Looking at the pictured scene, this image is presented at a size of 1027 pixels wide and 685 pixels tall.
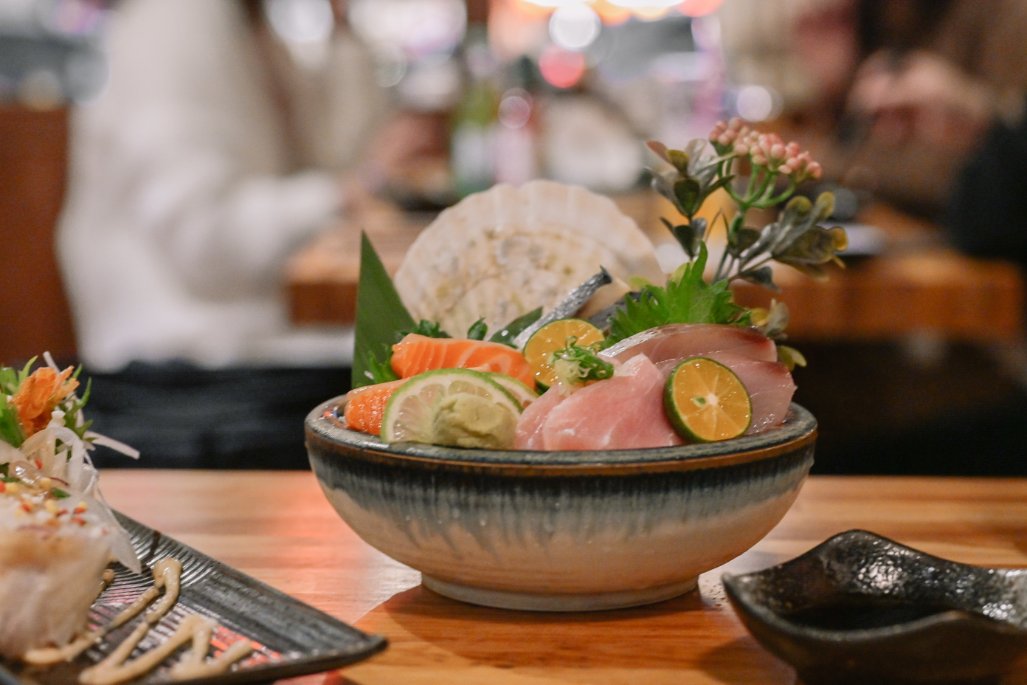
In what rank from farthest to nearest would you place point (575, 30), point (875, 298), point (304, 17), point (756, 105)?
point (575, 30) < point (304, 17) < point (756, 105) < point (875, 298)

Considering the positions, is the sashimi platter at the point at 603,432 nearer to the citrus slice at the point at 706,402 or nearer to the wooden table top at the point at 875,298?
the citrus slice at the point at 706,402

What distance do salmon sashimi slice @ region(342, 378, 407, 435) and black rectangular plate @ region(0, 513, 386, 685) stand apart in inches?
5.8

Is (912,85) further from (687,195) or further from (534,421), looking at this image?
(534,421)

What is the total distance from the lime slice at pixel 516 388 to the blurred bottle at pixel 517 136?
249 centimetres

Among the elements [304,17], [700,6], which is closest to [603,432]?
[700,6]

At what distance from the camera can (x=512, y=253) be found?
3.85 feet

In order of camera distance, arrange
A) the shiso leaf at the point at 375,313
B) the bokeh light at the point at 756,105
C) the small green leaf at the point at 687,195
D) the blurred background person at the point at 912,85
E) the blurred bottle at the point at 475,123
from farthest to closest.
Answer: the bokeh light at the point at 756,105 → the blurred background person at the point at 912,85 → the blurred bottle at the point at 475,123 → the shiso leaf at the point at 375,313 → the small green leaf at the point at 687,195

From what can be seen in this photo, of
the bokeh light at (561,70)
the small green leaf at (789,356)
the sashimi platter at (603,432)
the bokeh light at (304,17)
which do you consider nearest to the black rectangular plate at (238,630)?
the sashimi platter at (603,432)

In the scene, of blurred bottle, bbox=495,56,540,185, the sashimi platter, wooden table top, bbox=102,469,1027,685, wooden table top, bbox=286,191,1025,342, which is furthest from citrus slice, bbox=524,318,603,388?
blurred bottle, bbox=495,56,540,185

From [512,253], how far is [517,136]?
242 centimetres

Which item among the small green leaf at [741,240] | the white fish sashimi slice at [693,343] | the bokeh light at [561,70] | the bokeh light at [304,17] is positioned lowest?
the white fish sashimi slice at [693,343]

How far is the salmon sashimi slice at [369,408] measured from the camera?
903 millimetres

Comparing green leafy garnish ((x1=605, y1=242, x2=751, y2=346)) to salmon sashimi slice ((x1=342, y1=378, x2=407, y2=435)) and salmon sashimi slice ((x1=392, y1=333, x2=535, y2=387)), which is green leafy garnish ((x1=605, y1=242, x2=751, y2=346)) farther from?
salmon sashimi slice ((x1=342, y1=378, x2=407, y2=435))

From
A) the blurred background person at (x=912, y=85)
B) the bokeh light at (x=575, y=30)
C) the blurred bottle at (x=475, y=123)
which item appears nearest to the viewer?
the blurred bottle at (x=475, y=123)
